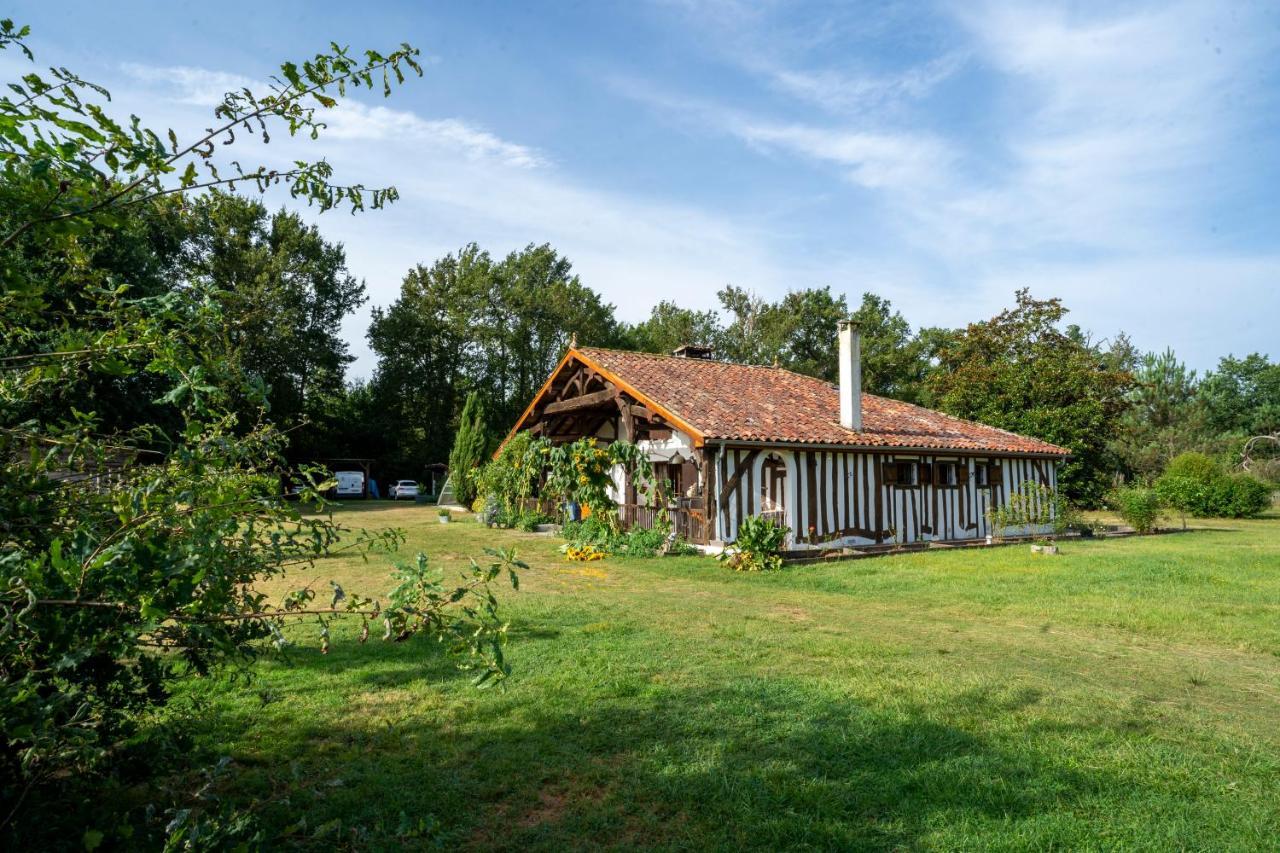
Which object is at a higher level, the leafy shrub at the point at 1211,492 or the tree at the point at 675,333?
the tree at the point at 675,333

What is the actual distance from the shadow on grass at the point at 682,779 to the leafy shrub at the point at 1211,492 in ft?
94.7

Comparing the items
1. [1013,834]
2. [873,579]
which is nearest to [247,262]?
[873,579]

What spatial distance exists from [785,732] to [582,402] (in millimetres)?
13393

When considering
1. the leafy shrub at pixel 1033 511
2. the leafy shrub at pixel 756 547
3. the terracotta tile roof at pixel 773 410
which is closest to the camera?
the leafy shrub at pixel 756 547

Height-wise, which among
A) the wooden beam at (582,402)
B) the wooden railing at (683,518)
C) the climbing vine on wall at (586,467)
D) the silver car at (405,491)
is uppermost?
the wooden beam at (582,402)

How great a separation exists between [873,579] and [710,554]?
3.68 meters

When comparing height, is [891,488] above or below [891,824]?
above

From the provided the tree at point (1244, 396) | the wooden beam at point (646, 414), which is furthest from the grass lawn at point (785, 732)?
the tree at point (1244, 396)

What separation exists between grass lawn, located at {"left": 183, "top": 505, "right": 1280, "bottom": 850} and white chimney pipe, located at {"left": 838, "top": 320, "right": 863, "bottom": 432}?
8.31 meters

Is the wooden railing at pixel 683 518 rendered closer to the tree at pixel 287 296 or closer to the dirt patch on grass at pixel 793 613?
the dirt patch on grass at pixel 793 613

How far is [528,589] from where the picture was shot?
10219 millimetres

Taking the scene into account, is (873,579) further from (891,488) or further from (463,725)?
(463,725)

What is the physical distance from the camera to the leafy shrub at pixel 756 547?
504 inches

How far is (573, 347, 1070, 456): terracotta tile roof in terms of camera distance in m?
15.1
